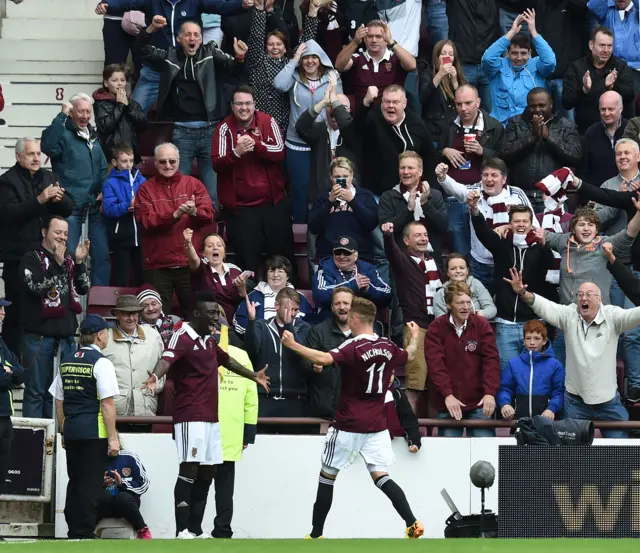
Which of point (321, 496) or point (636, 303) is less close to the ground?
point (636, 303)

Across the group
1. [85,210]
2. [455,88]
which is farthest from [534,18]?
[85,210]

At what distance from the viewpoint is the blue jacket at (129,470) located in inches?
535

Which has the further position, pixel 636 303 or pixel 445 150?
pixel 445 150

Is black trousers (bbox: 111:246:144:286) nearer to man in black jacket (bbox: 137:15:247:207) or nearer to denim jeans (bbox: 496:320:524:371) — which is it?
man in black jacket (bbox: 137:15:247:207)

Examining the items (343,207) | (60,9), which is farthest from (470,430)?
(60,9)

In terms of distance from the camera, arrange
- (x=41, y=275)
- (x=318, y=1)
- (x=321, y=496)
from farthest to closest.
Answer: (x=318, y=1) < (x=41, y=275) < (x=321, y=496)

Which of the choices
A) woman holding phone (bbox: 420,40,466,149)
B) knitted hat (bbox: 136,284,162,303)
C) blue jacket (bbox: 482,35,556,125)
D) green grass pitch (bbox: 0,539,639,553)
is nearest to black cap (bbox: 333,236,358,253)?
knitted hat (bbox: 136,284,162,303)

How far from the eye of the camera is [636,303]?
15.0 m

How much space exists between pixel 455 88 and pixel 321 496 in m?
5.67

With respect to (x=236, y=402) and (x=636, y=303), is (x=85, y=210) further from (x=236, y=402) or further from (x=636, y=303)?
(x=636, y=303)

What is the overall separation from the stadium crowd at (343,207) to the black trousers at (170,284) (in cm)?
2

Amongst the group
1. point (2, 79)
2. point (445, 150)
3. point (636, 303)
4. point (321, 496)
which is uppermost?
point (2, 79)

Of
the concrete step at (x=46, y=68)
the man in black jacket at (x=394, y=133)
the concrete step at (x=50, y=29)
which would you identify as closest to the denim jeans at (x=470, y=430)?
the man in black jacket at (x=394, y=133)

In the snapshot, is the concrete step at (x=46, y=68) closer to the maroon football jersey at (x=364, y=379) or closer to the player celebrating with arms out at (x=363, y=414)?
the player celebrating with arms out at (x=363, y=414)
